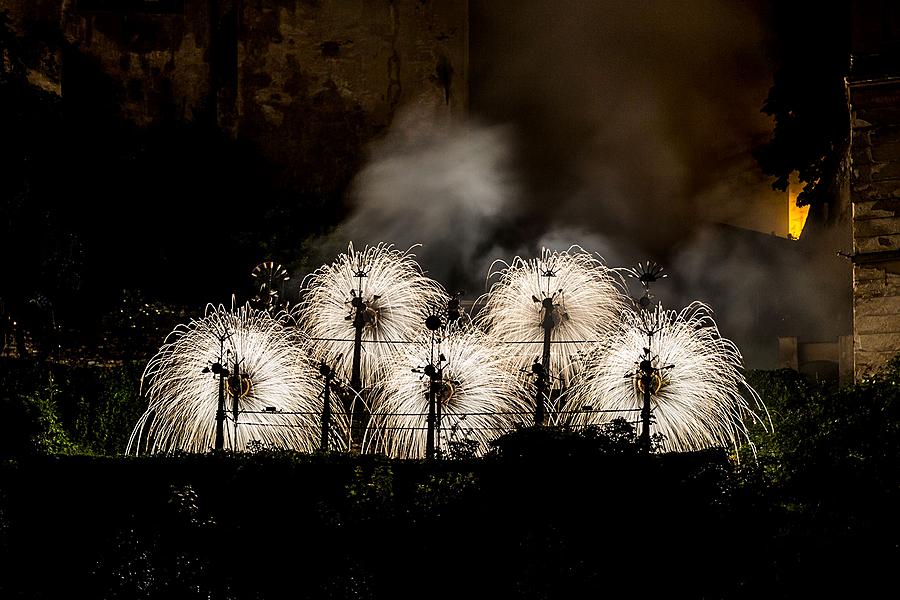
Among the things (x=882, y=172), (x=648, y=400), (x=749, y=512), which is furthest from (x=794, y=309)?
(x=749, y=512)

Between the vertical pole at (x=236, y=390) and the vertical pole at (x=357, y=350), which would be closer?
the vertical pole at (x=236, y=390)

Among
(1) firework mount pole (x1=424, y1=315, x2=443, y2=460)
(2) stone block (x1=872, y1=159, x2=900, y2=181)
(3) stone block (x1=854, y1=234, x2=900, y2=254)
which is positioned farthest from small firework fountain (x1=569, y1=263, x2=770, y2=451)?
(2) stone block (x1=872, y1=159, x2=900, y2=181)

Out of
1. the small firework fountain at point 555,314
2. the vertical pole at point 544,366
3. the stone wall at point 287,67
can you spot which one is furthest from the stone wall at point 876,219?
the stone wall at point 287,67

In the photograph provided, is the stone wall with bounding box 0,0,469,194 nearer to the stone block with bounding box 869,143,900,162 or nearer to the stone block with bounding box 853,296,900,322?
the stone block with bounding box 869,143,900,162

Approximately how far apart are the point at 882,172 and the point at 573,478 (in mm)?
5881

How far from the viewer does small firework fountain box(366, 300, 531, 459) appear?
1398 centimetres

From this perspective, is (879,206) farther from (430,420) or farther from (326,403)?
(326,403)

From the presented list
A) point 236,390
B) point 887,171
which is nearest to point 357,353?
point 236,390

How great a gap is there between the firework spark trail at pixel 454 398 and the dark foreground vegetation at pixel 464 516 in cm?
267

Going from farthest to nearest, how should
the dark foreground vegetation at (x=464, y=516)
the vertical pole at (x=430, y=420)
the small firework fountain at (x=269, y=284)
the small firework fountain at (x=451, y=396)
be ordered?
the small firework fountain at (x=269, y=284), the small firework fountain at (x=451, y=396), the vertical pole at (x=430, y=420), the dark foreground vegetation at (x=464, y=516)

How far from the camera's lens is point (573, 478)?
1039cm

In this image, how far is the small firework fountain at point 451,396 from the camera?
45.9 feet

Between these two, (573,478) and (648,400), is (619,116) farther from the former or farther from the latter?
(573,478)

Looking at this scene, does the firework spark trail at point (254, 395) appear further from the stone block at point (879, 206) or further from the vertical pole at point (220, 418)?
the stone block at point (879, 206)
